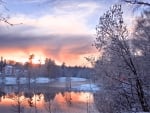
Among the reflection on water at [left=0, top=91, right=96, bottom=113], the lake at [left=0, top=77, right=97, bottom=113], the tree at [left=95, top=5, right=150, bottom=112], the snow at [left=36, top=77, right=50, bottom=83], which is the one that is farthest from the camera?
the snow at [left=36, top=77, right=50, bottom=83]

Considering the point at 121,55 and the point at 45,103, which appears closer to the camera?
the point at 121,55

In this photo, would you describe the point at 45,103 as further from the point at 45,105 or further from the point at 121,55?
the point at 121,55

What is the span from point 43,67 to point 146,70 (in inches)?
6554

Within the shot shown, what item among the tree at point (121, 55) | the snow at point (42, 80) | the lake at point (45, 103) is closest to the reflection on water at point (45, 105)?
the lake at point (45, 103)

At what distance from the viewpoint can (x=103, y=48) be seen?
2020 cm

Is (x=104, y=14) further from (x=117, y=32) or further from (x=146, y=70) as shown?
(x=146, y=70)

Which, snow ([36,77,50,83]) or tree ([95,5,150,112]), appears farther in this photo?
snow ([36,77,50,83])

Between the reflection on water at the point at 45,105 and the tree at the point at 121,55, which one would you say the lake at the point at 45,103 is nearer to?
the reflection on water at the point at 45,105

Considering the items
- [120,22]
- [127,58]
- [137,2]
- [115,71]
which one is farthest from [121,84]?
[137,2]

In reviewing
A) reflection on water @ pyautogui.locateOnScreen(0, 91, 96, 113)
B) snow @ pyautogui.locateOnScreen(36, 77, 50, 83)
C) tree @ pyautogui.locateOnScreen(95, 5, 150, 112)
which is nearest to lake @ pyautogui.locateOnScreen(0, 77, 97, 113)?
reflection on water @ pyautogui.locateOnScreen(0, 91, 96, 113)

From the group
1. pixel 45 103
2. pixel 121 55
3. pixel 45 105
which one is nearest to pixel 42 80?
pixel 45 103

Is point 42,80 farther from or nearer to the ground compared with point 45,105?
farther from the ground

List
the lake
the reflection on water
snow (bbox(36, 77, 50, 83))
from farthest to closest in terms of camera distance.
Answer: snow (bbox(36, 77, 50, 83)) < the lake < the reflection on water

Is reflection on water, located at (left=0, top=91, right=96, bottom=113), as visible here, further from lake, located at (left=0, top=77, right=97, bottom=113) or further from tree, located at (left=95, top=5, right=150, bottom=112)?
tree, located at (left=95, top=5, right=150, bottom=112)
